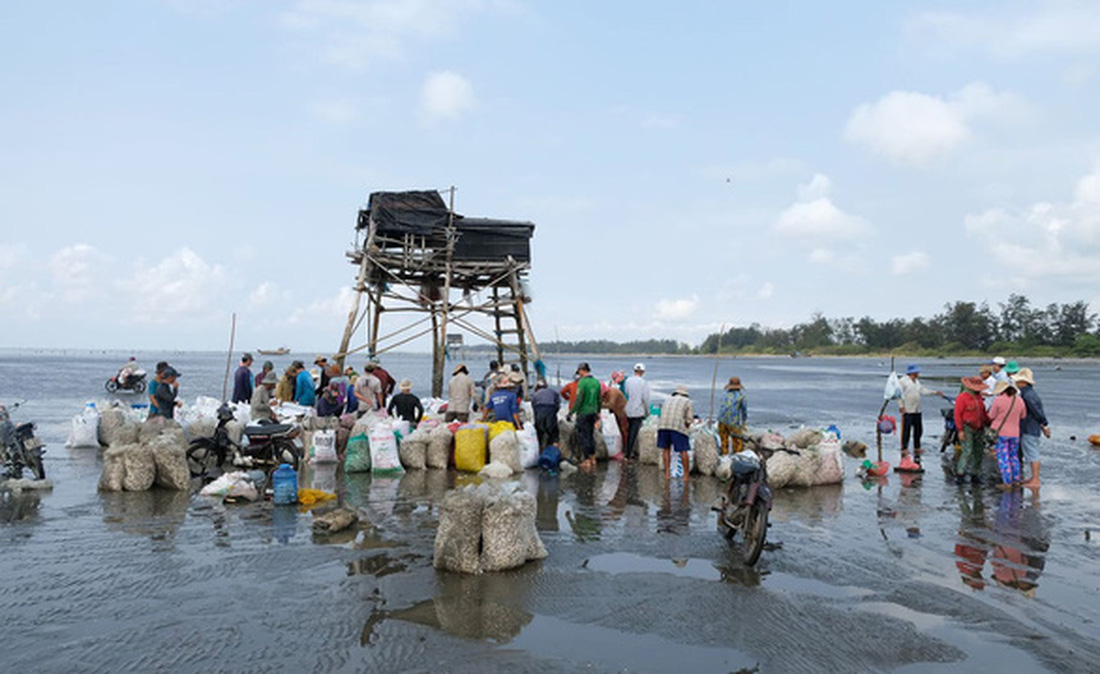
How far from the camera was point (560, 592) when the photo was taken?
577cm

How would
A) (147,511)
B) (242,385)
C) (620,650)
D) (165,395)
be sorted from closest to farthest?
(620,650) < (147,511) < (165,395) < (242,385)

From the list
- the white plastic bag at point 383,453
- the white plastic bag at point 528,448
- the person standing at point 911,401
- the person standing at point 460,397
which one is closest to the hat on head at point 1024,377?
the person standing at point 911,401

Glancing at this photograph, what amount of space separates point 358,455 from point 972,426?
985 centimetres

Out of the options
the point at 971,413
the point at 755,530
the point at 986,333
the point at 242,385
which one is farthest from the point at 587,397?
the point at 986,333

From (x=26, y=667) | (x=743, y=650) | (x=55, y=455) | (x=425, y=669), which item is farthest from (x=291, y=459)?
(x=743, y=650)

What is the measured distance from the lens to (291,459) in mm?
11438

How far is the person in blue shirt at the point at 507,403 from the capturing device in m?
12.3

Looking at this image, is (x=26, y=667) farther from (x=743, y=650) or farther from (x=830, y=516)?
(x=830, y=516)

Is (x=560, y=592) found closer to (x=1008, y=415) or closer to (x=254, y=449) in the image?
(x=254, y=449)

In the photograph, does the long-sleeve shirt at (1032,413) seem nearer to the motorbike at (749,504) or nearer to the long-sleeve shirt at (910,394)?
the long-sleeve shirt at (910,394)

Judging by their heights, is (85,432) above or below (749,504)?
below

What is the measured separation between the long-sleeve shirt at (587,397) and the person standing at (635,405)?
0.60 m

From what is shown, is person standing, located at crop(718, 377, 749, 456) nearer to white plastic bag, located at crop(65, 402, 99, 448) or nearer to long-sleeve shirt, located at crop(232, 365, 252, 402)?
long-sleeve shirt, located at crop(232, 365, 252, 402)

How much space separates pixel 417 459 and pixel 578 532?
471 cm
